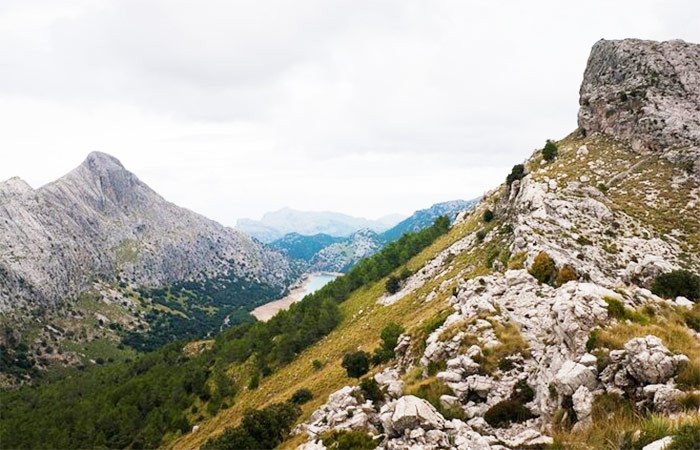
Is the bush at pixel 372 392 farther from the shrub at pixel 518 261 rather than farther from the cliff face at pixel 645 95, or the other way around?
the cliff face at pixel 645 95

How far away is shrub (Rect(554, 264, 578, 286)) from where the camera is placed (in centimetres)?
4159

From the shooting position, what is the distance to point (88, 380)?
16588 centimetres

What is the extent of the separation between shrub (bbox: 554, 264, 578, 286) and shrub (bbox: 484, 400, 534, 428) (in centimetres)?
1889

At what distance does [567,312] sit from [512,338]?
7.09 metres

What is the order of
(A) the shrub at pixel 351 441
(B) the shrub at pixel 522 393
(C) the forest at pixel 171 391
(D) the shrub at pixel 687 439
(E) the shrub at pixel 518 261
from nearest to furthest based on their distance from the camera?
(D) the shrub at pixel 687 439 → (A) the shrub at pixel 351 441 → (B) the shrub at pixel 522 393 → (E) the shrub at pixel 518 261 → (C) the forest at pixel 171 391

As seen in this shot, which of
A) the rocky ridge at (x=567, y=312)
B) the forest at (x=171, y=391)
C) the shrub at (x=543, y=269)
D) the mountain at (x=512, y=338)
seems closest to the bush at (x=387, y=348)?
the mountain at (x=512, y=338)

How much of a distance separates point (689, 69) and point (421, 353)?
95.7 m

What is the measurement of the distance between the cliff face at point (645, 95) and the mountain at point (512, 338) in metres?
0.45

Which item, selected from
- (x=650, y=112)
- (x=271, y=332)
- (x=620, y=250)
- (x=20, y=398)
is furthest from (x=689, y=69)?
(x=20, y=398)

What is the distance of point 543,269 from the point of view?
148 feet

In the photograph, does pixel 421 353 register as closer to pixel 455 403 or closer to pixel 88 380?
pixel 455 403

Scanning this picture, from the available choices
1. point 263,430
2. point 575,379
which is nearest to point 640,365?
point 575,379

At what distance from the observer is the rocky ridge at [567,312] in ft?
70.8

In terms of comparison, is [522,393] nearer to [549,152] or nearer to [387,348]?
[387,348]
